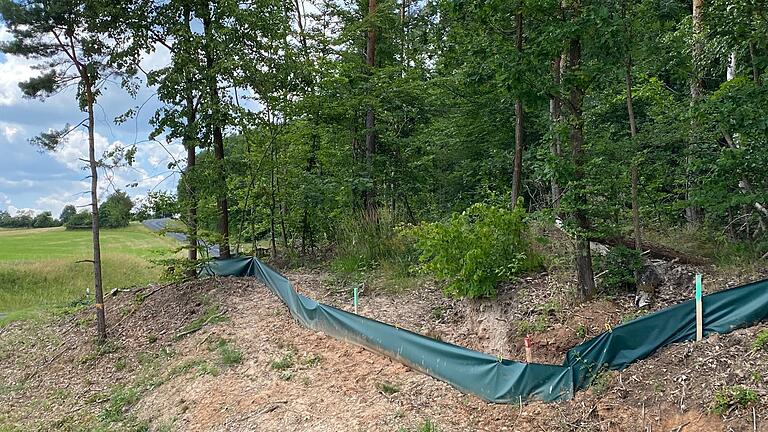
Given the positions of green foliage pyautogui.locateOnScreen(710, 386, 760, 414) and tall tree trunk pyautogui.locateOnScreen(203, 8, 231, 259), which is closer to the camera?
green foliage pyautogui.locateOnScreen(710, 386, 760, 414)

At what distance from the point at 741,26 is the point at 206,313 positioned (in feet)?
25.9

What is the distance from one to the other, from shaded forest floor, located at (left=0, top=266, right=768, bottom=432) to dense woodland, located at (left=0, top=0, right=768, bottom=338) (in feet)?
2.20

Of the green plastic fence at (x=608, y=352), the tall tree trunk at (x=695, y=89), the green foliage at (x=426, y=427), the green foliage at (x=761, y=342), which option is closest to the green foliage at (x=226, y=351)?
the green foliage at (x=426, y=427)

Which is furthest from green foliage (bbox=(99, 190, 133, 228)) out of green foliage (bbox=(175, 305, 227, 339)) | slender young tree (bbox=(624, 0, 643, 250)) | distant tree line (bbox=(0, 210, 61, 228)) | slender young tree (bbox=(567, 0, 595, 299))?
distant tree line (bbox=(0, 210, 61, 228))

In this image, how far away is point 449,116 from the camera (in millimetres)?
11445

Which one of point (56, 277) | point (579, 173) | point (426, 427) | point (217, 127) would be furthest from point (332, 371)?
point (56, 277)

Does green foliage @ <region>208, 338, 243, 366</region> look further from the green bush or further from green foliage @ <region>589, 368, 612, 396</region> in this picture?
green foliage @ <region>589, 368, 612, 396</region>

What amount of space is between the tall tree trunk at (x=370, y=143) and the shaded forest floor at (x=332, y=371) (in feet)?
5.74

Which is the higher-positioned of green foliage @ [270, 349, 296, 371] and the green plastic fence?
the green plastic fence

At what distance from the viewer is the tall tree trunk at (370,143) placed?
32.0ft

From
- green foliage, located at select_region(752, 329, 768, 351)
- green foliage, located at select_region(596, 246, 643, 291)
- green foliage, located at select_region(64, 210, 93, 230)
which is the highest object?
green foliage, located at select_region(64, 210, 93, 230)

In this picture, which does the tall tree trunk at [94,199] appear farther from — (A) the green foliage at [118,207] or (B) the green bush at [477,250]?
(B) the green bush at [477,250]

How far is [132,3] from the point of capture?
876cm

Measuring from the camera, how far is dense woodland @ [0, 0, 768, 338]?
495 cm
